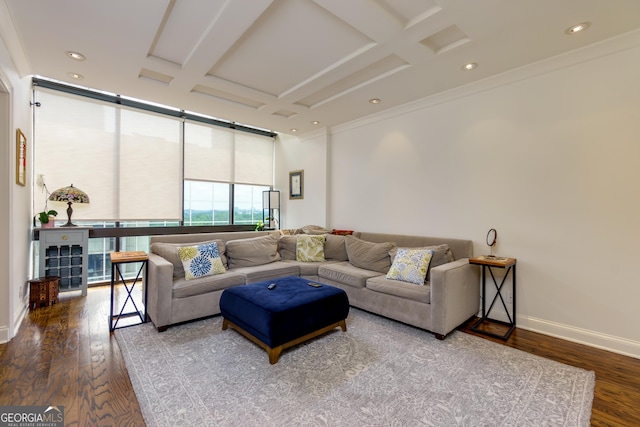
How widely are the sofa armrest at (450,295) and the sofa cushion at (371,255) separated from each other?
0.88 metres

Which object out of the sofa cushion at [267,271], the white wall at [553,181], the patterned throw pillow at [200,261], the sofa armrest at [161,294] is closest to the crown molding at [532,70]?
the white wall at [553,181]

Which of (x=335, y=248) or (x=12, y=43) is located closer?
(x=12, y=43)

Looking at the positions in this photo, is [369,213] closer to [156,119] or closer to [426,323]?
[426,323]

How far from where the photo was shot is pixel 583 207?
267cm

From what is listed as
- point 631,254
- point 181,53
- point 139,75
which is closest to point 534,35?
point 631,254

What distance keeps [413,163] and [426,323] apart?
2145 millimetres

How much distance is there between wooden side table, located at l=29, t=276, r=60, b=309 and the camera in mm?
3441

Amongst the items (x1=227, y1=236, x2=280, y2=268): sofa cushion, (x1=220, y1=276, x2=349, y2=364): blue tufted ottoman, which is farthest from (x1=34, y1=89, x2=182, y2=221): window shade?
(x1=220, y1=276, x2=349, y2=364): blue tufted ottoman

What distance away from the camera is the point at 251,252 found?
12.9 ft

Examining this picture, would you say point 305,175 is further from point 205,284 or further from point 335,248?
point 205,284

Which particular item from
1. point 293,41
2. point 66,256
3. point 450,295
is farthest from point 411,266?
point 66,256

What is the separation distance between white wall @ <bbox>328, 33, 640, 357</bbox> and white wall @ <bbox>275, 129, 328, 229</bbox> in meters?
1.74

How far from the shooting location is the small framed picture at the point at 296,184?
5.70m

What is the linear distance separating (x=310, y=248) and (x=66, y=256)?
3.35m
